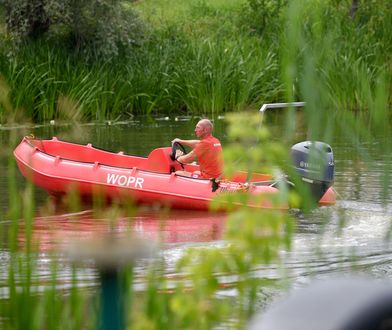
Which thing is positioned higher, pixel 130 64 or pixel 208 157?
pixel 130 64

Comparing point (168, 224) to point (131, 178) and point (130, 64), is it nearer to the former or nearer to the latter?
point (131, 178)

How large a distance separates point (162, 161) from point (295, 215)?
3.95 meters

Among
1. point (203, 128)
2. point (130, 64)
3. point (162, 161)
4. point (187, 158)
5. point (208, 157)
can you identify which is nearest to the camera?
point (203, 128)

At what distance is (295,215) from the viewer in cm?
1084

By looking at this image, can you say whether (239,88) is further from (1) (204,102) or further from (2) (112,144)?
(2) (112,144)

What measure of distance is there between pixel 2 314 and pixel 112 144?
16289 mm

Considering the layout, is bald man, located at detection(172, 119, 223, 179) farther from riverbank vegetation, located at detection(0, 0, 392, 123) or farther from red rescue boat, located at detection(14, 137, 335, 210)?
riverbank vegetation, located at detection(0, 0, 392, 123)

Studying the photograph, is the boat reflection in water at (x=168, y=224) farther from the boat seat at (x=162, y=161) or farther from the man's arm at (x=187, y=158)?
the boat seat at (x=162, y=161)

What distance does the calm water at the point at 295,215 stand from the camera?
506 cm

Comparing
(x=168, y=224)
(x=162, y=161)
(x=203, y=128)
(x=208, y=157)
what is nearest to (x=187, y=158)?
(x=208, y=157)

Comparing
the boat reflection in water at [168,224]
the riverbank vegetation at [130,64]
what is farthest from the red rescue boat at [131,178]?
the riverbank vegetation at [130,64]

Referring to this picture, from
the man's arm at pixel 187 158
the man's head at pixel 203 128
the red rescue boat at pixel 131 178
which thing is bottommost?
the red rescue boat at pixel 131 178

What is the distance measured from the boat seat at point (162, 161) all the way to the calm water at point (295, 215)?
1.27m

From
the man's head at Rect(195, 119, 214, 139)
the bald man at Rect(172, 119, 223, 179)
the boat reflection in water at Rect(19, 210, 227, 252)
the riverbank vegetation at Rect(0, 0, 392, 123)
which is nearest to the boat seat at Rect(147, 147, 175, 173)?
the bald man at Rect(172, 119, 223, 179)
